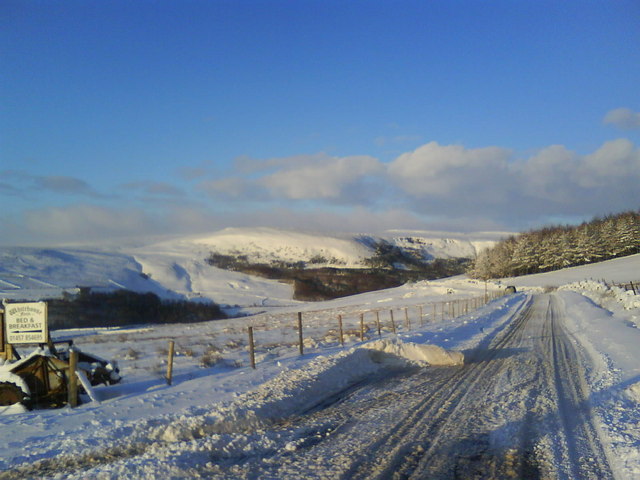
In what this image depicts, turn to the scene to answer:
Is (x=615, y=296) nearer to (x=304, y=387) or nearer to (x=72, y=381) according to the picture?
(x=304, y=387)

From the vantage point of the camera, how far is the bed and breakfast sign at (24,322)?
11039 millimetres

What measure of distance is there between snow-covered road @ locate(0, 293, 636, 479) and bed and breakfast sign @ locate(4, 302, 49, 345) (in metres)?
4.51

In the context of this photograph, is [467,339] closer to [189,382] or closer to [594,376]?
[594,376]

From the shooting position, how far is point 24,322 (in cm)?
1109

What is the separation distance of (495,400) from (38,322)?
9790mm

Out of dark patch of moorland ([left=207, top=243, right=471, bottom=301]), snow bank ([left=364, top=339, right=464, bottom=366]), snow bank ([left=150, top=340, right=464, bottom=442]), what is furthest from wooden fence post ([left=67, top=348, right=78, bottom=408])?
dark patch of moorland ([left=207, top=243, right=471, bottom=301])

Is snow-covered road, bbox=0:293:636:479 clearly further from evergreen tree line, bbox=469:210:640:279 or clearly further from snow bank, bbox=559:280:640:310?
evergreen tree line, bbox=469:210:640:279

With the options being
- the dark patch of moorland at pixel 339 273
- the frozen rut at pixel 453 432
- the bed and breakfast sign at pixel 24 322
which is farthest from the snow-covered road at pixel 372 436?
the dark patch of moorland at pixel 339 273

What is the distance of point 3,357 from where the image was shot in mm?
11227

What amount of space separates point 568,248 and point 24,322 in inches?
4448

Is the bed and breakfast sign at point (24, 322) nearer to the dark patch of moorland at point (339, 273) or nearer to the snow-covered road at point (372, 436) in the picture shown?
the snow-covered road at point (372, 436)

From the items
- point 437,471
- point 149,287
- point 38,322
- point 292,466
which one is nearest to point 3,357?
point 38,322

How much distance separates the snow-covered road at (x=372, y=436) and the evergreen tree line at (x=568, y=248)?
106344mm

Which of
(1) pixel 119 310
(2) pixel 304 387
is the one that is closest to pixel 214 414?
(2) pixel 304 387
